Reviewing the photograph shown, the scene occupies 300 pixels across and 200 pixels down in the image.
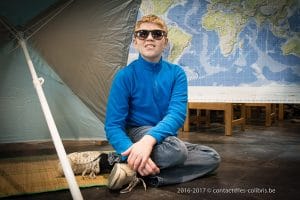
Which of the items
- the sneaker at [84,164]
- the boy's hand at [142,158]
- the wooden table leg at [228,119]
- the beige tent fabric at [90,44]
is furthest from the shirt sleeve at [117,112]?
the wooden table leg at [228,119]

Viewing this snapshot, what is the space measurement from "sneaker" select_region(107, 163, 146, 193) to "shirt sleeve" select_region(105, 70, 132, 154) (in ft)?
0.30

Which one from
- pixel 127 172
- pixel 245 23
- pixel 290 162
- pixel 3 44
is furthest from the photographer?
pixel 245 23

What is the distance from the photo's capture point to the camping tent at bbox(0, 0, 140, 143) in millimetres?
1529

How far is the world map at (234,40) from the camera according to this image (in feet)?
6.98

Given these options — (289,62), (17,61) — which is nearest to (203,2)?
(289,62)

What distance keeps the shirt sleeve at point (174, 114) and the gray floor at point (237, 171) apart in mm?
248

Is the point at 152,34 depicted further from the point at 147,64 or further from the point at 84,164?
the point at 84,164

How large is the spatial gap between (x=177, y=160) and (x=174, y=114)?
21cm

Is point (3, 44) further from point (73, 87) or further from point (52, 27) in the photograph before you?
point (73, 87)

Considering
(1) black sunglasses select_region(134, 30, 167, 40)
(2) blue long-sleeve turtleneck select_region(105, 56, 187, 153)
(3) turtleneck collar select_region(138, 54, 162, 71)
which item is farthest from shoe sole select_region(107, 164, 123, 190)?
(1) black sunglasses select_region(134, 30, 167, 40)

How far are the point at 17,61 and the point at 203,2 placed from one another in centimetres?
130

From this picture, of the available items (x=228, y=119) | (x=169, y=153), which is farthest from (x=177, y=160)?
(x=228, y=119)

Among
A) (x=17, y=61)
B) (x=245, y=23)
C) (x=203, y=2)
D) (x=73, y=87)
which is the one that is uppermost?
(x=203, y=2)

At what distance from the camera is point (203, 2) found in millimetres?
2141
